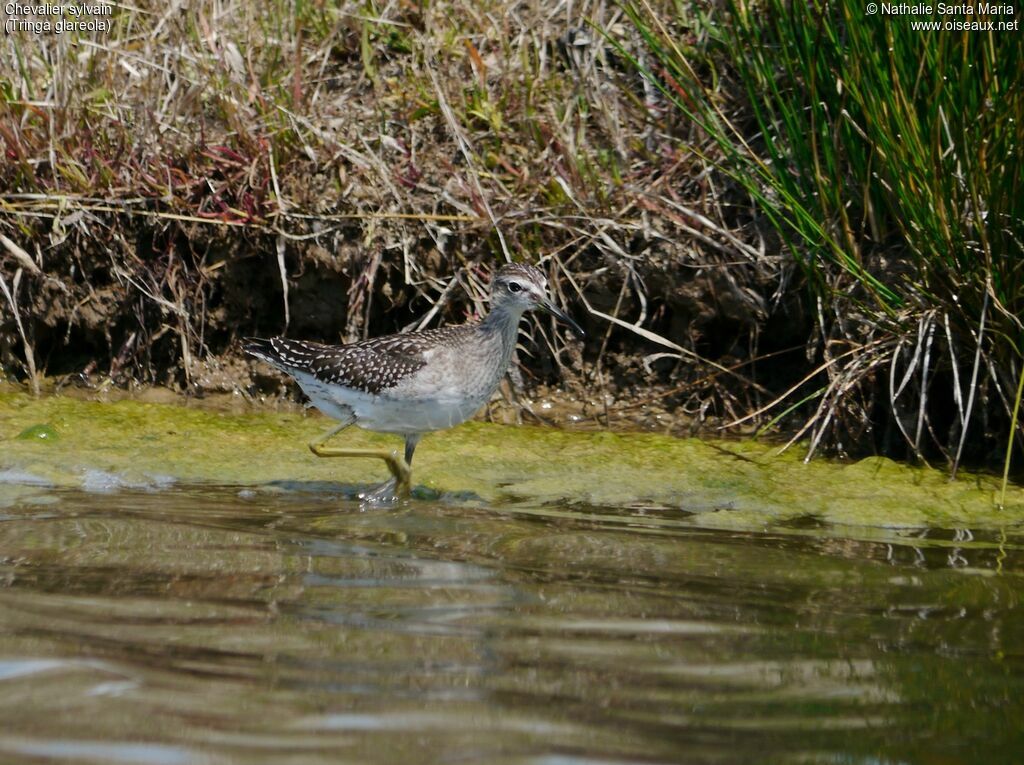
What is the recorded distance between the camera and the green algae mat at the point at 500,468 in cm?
604

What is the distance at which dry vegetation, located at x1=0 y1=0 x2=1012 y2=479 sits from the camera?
7371 mm

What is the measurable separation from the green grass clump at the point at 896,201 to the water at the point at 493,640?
1112mm

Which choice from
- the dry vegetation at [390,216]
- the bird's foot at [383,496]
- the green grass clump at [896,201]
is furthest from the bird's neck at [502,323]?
the green grass clump at [896,201]

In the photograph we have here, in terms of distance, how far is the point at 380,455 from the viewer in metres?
6.47

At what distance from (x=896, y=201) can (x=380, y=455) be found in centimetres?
279

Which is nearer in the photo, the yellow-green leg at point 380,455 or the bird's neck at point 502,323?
the yellow-green leg at point 380,455

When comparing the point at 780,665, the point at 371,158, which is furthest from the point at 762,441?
the point at 780,665

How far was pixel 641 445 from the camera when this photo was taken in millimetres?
6953

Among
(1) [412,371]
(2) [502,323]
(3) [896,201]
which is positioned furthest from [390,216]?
(3) [896,201]

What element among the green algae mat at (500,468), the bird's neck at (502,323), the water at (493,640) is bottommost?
the green algae mat at (500,468)

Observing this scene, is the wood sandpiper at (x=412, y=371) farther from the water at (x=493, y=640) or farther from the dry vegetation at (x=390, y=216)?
the water at (x=493, y=640)

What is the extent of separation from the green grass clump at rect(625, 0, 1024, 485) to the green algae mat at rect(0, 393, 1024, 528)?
0.32 meters

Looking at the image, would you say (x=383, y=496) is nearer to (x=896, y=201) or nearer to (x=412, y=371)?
(x=412, y=371)

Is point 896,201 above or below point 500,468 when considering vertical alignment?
above
